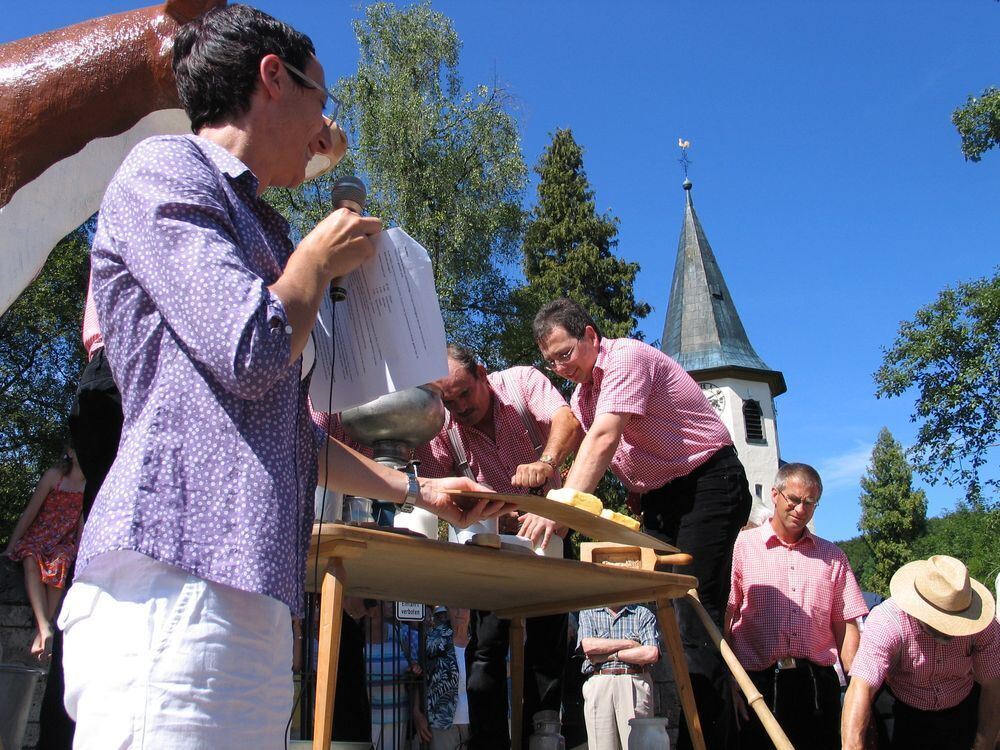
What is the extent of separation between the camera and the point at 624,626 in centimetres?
557

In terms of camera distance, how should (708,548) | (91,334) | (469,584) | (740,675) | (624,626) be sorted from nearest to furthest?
(91,334) → (469,584) → (740,675) → (708,548) → (624,626)

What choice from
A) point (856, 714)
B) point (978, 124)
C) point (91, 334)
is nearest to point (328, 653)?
point (91, 334)

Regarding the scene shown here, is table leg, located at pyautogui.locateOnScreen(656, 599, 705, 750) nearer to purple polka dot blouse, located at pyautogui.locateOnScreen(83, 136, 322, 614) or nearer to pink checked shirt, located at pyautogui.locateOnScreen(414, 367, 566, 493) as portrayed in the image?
pink checked shirt, located at pyautogui.locateOnScreen(414, 367, 566, 493)

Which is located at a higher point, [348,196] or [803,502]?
[803,502]

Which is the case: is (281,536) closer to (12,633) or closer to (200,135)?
(200,135)

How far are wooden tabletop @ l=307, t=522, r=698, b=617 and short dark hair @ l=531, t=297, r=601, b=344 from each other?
1090mm

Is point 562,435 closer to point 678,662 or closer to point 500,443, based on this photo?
point 500,443

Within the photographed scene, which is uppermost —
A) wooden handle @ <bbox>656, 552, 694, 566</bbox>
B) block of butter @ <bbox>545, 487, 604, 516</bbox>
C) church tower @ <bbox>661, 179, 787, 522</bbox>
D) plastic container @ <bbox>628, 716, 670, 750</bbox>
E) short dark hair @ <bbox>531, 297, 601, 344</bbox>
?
church tower @ <bbox>661, 179, 787, 522</bbox>

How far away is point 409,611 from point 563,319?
51.2 inches

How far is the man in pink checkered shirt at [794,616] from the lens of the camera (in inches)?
179

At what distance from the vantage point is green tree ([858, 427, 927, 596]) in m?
50.9

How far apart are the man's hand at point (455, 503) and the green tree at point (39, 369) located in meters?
15.3

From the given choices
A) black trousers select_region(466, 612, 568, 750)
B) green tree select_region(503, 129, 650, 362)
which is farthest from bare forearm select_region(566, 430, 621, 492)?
green tree select_region(503, 129, 650, 362)

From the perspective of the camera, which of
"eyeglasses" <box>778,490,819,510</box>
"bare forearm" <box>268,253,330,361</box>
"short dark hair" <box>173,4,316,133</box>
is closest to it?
"bare forearm" <box>268,253,330,361</box>
